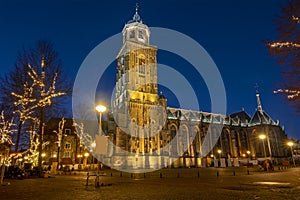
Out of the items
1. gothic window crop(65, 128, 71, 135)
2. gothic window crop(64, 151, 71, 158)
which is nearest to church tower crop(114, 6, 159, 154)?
gothic window crop(65, 128, 71, 135)

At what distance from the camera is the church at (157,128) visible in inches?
2291

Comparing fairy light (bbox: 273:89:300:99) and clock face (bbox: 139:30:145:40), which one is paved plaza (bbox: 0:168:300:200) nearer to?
fairy light (bbox: 273:89:300:99)

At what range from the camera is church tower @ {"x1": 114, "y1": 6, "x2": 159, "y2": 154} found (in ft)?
192

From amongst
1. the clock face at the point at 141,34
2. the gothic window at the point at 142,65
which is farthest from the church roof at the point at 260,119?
the clock face at the point at 141,34

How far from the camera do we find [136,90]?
6531cm

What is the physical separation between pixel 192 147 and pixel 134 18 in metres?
48.8

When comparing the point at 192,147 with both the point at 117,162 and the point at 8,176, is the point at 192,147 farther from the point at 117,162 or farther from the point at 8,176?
the point at 8,176

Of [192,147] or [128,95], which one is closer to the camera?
[128,95]

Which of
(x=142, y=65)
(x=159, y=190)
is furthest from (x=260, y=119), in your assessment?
(x=159, y=190)

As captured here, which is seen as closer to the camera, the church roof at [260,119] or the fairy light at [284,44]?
the fairy light at [284,44]

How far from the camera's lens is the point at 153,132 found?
61469mm

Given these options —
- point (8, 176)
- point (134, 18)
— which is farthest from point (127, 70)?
point (8, 176)

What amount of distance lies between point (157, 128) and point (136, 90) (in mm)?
13003

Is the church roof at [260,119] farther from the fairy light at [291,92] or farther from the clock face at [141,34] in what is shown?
the fairy light at [291,92]
